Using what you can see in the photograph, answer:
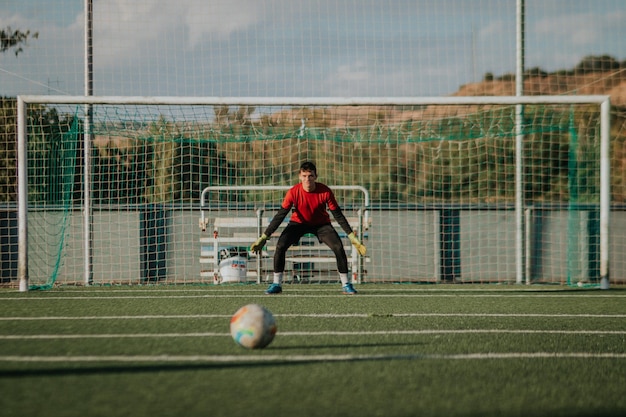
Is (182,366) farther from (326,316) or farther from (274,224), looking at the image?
(274,224)

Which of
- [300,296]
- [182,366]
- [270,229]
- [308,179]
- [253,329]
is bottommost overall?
[300,296]

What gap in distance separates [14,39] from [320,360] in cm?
994

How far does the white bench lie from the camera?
11787 millimetres

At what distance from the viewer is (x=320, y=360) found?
4.50 m

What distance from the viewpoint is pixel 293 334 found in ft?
18.2

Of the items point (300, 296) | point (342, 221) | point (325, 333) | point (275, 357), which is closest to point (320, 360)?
point (275, 357)

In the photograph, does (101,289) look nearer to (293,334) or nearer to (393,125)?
(293,334)

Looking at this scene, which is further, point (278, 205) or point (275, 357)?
point (278, 205)

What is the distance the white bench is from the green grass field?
3.85 m

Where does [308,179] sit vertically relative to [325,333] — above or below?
above

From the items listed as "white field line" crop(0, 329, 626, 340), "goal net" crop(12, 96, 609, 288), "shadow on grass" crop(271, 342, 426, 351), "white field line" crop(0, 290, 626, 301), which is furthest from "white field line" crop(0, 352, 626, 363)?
"goal net" crop(12, 96, 609, 288)

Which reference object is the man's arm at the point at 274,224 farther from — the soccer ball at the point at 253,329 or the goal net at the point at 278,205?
the soccer ball at the point at 253,329

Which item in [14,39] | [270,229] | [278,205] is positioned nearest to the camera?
[270,229]

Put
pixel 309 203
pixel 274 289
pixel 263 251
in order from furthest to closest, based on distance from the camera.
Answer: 1. pixel 263 251
2. pixel 309 203
3. pixel 274 289
